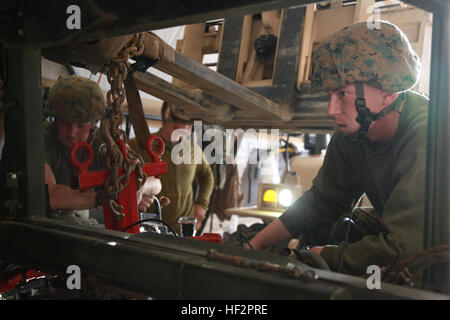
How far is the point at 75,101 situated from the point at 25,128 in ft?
4.05

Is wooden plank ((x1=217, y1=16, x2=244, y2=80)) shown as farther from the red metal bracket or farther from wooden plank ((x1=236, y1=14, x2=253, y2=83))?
the red metal bracket

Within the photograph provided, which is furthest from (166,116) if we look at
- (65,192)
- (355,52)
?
(355,52)

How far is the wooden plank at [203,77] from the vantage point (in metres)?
1.44

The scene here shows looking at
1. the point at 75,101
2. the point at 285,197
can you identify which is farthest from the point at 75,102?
the point at 285,197

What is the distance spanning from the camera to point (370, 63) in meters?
1.37

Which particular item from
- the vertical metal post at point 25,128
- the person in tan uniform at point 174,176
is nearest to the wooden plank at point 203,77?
the vertical metal post at point 25,128

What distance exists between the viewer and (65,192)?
1938mm

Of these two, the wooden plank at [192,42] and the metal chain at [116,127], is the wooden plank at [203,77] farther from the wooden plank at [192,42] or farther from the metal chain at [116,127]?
the wooden plank at [192,42]

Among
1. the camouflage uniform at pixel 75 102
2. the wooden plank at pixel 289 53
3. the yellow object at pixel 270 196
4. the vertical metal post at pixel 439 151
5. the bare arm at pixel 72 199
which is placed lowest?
the yellow object at pixel 270 196

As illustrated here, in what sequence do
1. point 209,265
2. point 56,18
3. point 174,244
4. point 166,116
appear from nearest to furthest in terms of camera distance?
point 209,265 → point 174,244 → point 56,18 → point 166,116

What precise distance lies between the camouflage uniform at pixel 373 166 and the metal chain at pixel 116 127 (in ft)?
2.23

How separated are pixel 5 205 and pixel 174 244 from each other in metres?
0.62

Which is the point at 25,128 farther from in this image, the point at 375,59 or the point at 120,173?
the point at 375,59

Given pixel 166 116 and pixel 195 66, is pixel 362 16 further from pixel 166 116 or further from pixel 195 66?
pixel 166 116
